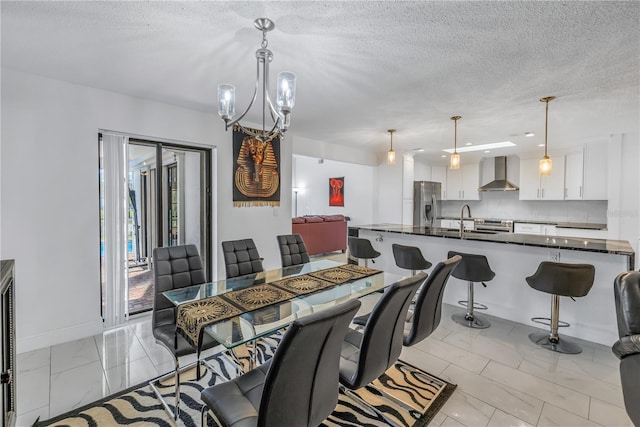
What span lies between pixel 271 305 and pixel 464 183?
6.96 meters

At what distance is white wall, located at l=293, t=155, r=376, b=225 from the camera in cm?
763

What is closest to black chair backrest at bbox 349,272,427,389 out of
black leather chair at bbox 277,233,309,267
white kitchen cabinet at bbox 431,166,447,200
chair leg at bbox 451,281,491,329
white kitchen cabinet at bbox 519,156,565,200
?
black leather chair at bbox 277,233,309,267

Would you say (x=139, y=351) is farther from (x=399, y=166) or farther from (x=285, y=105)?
(x=399, y=166)

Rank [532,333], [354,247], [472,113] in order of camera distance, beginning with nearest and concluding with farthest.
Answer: [532,333], [472,113], [354,247]

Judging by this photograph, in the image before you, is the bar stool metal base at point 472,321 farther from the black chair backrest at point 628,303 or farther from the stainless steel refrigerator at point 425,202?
the stainless steel refrigerator at point 425,202

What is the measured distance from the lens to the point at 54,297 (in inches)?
109

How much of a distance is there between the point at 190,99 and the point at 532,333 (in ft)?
14.4

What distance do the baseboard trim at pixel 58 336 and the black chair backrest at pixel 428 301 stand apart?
3048 millimetres

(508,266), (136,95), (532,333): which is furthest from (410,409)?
(136,95)

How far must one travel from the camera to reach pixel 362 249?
3951 mm

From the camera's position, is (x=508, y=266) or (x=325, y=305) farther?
(x=508, y=266)

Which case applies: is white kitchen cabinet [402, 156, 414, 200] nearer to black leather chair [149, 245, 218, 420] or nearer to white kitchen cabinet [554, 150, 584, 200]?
white kitchen cabinet [554, 150, 584, 200]

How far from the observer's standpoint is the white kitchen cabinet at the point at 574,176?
560 cm

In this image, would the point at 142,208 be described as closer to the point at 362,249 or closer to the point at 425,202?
the point at 362,249
